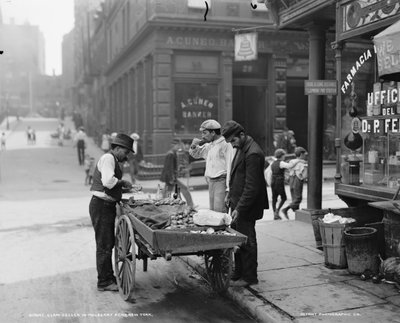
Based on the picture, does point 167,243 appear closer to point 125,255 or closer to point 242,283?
point 125,255

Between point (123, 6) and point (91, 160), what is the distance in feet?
48.9

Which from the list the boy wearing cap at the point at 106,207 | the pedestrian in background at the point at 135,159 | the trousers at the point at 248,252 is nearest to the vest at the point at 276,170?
the trousers at the point at 248,252

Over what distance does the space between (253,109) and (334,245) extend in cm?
1868

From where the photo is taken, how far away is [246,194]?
613 cm

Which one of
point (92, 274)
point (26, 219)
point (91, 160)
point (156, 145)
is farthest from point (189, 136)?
point (92, 274)

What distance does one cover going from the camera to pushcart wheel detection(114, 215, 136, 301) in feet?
18.8

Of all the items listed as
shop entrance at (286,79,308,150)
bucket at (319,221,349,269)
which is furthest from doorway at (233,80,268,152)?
bucket at (319,221,349,269)

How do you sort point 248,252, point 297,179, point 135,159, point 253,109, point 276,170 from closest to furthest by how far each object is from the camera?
point 248,252
point 297,179
point 276,170
point 135,159
point 253,109

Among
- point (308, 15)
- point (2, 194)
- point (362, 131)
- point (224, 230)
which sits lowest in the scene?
point (2, 194)

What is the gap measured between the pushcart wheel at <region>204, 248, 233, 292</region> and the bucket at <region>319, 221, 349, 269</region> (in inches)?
63.7

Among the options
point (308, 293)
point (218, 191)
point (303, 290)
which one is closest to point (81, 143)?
point (218, 191)

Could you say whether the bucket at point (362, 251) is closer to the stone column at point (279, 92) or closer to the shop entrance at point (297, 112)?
the stone column at point (279, 92)

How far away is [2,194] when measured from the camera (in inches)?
698

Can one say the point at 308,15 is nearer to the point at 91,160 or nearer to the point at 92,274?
the point at 92,274
